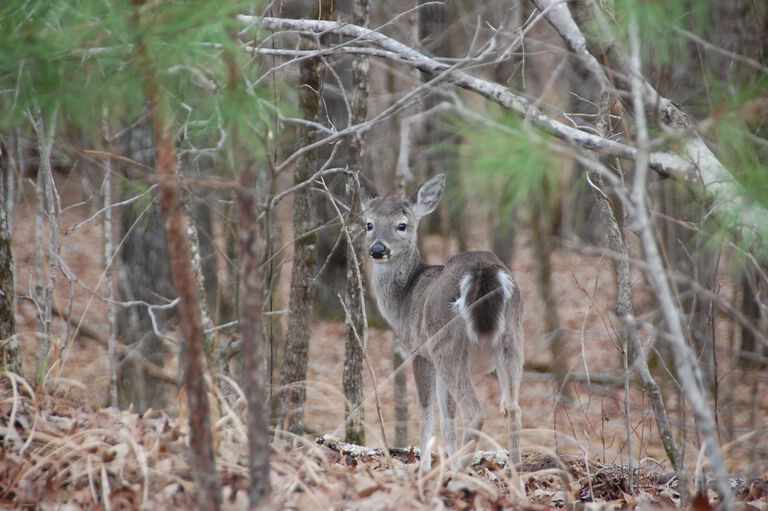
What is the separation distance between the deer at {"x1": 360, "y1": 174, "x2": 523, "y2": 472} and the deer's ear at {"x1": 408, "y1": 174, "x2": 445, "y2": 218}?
2cm

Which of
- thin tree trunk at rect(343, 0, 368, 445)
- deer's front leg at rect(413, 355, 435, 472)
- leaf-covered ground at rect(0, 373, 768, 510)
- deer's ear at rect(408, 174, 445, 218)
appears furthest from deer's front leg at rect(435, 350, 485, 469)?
deer's ear at rect(408, 174, 445, 218)

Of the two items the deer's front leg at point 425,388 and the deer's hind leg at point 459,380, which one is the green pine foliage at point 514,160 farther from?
the deer's front leg at point 425,388

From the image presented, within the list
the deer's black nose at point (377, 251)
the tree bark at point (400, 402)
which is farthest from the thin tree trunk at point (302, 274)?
the tree bark at point (400, 402)

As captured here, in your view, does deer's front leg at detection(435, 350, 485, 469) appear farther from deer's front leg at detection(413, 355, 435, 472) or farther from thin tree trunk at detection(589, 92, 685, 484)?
thin tree trunk at detection(589, 92, 685, 484)

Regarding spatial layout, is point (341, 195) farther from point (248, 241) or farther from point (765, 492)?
point (248, 241)

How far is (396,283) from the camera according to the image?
24.7 feet

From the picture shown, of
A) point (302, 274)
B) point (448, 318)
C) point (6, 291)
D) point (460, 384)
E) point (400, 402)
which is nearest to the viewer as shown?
point (6, 291)

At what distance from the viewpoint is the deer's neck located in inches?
295

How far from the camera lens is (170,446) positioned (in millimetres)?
3896

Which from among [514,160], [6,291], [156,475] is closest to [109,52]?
[514,160]

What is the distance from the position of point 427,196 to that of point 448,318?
176cm

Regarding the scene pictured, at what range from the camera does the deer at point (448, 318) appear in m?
5.81

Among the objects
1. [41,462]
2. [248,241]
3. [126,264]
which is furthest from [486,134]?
[126,264]

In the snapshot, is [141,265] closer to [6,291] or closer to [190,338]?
[6,291]
